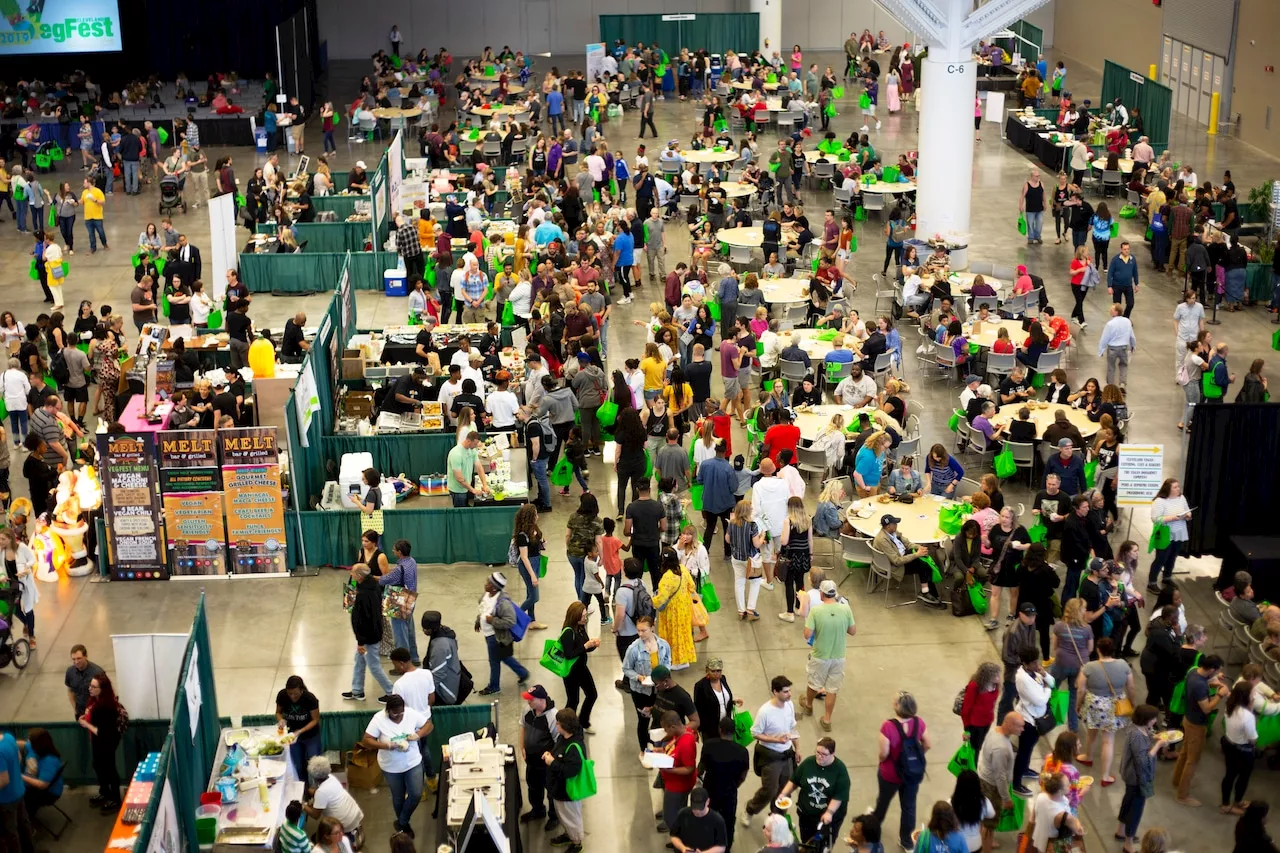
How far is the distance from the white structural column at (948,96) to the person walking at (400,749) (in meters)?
16.1

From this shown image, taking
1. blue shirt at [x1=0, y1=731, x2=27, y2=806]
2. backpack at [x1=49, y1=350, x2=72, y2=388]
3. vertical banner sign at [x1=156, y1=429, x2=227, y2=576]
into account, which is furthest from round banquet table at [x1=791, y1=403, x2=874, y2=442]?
backpack at [x1=49, y1=350, x2=72, y2=388]

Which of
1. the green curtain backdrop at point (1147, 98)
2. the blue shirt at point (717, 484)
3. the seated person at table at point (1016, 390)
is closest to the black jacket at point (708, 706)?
the blue shirt at point (717, 484)

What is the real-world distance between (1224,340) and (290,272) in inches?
562

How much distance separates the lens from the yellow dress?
12.7 metres

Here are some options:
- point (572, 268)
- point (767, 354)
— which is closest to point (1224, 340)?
point (767, 354)

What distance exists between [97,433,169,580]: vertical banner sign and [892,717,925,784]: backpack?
324 inches

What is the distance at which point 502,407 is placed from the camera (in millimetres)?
17141

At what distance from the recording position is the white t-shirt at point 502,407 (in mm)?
17141

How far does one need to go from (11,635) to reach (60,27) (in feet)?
94.9

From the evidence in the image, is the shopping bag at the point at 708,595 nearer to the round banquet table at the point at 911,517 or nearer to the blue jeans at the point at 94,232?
the round banquet table at the point at 911,517

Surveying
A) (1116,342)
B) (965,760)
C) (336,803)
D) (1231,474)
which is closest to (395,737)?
(336,803)

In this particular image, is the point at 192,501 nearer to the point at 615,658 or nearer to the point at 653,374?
the point at 615,658

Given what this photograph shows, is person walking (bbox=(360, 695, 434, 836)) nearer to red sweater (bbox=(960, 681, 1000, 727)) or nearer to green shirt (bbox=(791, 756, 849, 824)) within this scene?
green shirt (bbox=(791, 756, 849, 824))

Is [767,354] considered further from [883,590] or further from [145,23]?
[145,23]
